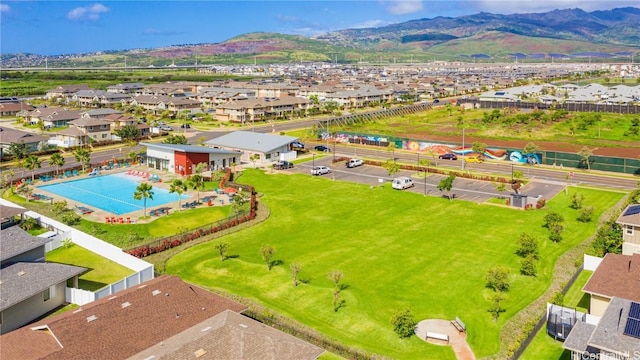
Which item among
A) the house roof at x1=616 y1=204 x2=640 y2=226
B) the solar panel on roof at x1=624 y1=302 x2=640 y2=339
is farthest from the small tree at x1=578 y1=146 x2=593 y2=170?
the solar panel on roof at x1=624 y1=302 x2=640 y2=339

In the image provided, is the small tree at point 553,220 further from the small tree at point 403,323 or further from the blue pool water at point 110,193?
the blue pool water at point 110,193

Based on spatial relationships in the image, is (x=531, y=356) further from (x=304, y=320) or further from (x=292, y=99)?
(x=292, y=99)

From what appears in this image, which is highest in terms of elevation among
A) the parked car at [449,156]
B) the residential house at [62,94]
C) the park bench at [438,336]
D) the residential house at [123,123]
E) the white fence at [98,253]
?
the residential house at [62,94]

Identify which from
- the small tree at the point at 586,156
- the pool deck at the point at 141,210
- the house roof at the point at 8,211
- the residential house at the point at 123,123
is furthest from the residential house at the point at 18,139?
the small tree at the point at 586,156

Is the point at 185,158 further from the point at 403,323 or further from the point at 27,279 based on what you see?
the point at 403,323

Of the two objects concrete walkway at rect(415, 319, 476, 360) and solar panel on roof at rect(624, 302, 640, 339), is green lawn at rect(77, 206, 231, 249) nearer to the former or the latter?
concrete walkway at rect(415, 319, 476, 360)

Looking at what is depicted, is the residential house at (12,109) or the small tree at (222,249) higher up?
the residential house at (12,109)
